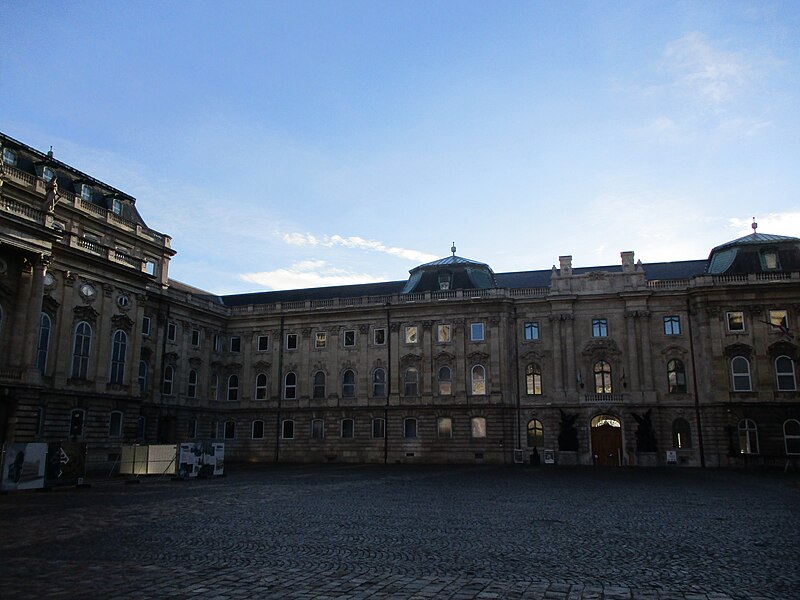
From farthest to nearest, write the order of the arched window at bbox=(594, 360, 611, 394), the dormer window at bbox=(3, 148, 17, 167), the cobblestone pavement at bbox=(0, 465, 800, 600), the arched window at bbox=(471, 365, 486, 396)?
the arched window at bbox=(471, 365, 486, 396), the arched window at bbox=(594, 360, 611, 394), the dormer window at bbox=(3, 148, 17, 167), the cobblestone pavement at bbox=(0, 465, 800, 600)

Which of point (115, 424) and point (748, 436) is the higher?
point (115, 424)

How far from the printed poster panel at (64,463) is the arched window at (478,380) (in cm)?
3332

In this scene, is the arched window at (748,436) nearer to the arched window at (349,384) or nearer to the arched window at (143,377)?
the arched window at (349,384)

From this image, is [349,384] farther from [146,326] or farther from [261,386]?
[146,326]

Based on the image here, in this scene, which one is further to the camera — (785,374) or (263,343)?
(263,343)

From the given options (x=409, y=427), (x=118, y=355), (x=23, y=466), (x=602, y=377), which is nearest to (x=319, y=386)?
(x=409, y=427)

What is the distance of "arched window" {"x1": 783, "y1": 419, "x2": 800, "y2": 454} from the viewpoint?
47.3 meters

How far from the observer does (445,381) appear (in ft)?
186

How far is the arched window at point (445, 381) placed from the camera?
185ft

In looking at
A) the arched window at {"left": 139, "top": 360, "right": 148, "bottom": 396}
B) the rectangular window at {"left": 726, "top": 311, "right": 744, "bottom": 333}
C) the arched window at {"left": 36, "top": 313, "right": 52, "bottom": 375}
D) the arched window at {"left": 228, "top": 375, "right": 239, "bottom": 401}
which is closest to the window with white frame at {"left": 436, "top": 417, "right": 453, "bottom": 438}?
the arched window at {"left": 228, "top": 375, "right": 239, "bottom": 401}

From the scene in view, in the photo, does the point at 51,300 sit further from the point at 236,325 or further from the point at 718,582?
the point at 718,582

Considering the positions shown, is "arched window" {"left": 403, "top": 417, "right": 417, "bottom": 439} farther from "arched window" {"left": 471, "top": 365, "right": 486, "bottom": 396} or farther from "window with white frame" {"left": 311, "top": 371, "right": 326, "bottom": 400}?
Answer: "window with white frame" {"left": 311, "top": 371, "right": 326, "bottom": 400}

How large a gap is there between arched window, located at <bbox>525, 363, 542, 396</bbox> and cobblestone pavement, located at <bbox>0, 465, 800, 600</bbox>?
2803 centimetres

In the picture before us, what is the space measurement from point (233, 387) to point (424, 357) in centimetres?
1907
